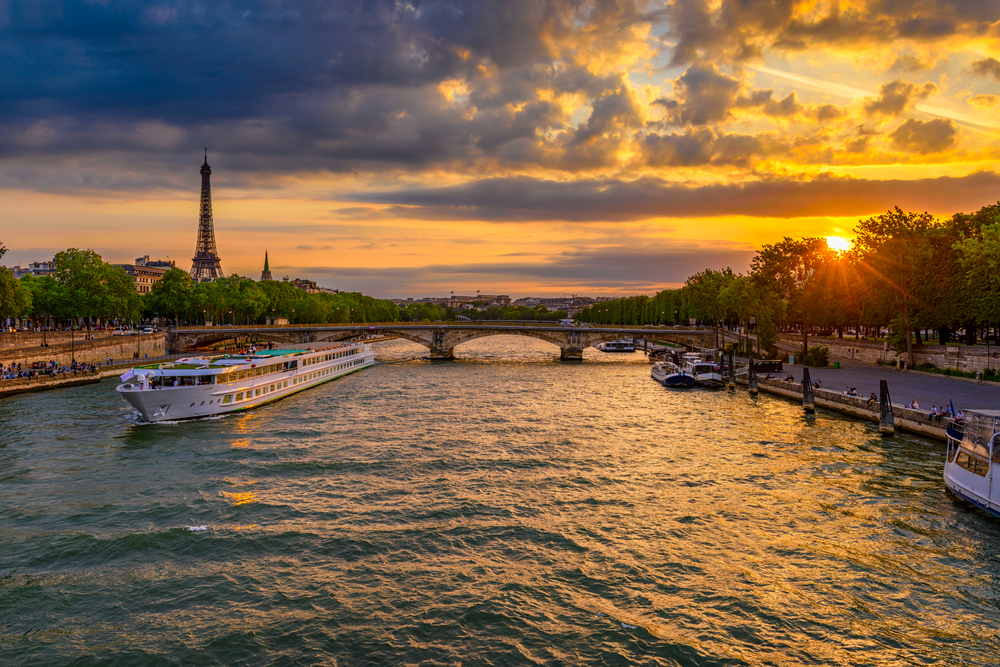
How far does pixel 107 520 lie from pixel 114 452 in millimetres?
11424

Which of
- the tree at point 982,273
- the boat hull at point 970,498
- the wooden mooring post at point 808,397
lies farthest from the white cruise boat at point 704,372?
the boat hull at point 970,498

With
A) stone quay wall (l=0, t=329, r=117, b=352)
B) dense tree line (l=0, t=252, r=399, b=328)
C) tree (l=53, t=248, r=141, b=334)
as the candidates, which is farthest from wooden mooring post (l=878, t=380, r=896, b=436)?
tree (l=53, t=248, r=141, b=334)

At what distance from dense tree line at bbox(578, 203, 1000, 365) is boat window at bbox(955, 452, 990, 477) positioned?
18161 mm

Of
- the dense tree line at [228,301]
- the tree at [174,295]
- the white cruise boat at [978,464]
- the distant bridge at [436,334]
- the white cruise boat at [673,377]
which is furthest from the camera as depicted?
the dense tree line at [228,301]

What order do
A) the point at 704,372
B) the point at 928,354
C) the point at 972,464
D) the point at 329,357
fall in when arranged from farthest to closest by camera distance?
the point at 329,357 < the point at 704,372 < the point at 928,354 < the point at 972,464

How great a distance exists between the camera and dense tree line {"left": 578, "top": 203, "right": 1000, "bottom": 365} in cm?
4659

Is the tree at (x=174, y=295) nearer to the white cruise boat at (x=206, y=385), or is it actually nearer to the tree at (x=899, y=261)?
the white cruise boat at (x=206, y=385)

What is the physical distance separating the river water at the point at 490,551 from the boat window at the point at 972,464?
1482 mm

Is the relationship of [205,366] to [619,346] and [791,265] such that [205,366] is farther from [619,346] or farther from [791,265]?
[619,346]

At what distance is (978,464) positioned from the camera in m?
19.7

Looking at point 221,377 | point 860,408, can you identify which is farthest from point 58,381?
point 860,408

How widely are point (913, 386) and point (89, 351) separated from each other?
259 ft

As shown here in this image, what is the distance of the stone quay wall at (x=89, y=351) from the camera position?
2212 inches

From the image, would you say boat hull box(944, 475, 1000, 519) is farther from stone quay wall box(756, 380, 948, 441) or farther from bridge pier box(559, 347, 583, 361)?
bridge pier box(559, 347, 583, 361)
